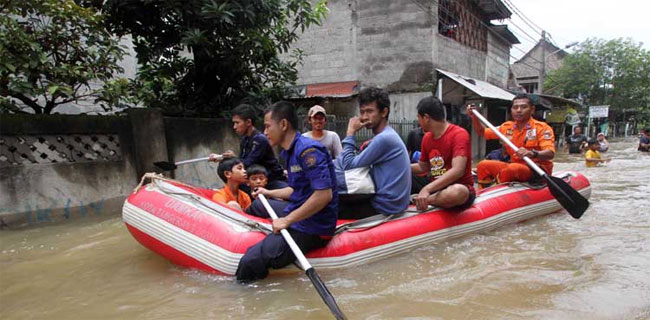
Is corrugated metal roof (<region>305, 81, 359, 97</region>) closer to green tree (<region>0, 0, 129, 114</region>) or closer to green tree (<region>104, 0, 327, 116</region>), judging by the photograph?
green tree (<region>104, 0, 327, 116</region>)

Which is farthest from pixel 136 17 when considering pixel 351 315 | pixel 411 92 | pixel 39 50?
pixel 411 92

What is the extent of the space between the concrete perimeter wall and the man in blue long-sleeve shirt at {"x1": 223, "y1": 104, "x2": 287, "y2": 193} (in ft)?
6.41

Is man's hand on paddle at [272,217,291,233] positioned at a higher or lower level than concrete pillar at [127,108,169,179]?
lower

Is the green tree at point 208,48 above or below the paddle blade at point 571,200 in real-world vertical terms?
above

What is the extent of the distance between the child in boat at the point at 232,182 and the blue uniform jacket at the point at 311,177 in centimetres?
85

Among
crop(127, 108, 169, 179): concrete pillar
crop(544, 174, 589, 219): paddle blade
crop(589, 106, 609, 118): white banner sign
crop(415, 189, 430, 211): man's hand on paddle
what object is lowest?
crop(544, 174, 589, 219): paddle blade

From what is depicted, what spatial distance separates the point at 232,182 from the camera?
12.3ft

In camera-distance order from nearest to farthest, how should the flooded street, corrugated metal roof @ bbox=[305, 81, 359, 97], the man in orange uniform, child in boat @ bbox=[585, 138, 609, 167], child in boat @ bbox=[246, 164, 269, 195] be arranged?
the flooded street, child in boat @ bbox=[246, 164, 269, 195], the man in orange uniform, child in boat @ bbox=[585, 138, 609, 167], corrugated metal roof @ bbox=[305, 81, 359, 97]

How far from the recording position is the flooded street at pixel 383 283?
2.48 meters

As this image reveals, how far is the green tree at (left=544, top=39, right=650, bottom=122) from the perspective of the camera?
25422 mm

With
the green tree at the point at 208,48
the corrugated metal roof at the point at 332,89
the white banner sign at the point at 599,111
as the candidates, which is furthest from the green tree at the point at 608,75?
the green tree at the point at 208,48

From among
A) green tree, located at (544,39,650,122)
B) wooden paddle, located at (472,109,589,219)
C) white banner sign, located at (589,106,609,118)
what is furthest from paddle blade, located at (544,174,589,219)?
green tree, located at (544,39,650,122)

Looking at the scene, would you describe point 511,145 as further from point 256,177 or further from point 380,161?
point 256,177

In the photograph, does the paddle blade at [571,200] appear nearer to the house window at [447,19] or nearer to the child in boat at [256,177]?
the child in boat at [256,177]
